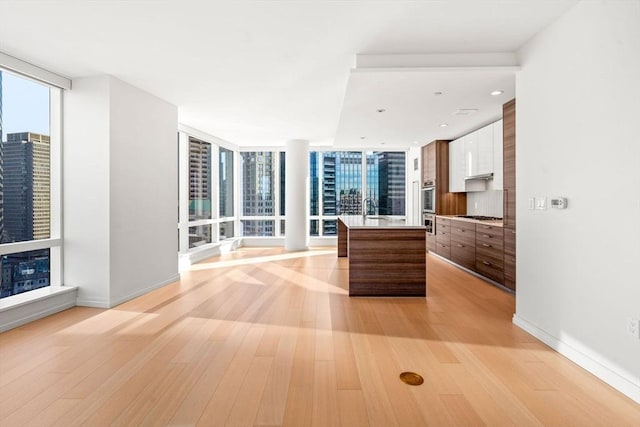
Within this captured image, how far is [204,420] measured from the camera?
1676 mm

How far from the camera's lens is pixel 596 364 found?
6.89ft

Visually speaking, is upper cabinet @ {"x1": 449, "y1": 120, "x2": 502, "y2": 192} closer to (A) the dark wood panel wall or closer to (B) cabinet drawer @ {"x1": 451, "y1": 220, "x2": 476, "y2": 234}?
(A) the dark wood panel wall

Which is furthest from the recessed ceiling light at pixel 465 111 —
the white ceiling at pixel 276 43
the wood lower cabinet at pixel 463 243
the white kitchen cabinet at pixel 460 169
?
the wood lower cabinet at pixel 463 243

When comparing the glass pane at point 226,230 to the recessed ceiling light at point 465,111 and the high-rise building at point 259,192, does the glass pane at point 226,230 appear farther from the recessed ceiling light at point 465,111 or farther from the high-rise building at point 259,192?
the recessed ceiling light at point 465,111

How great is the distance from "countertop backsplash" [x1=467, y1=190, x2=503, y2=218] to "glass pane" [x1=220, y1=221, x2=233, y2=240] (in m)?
5.50

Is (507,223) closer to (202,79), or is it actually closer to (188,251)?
(202,79)

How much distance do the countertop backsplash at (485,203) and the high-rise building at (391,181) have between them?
92.6 inches

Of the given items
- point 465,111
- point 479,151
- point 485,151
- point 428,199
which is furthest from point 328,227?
point 465,111

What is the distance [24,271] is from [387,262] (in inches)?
157

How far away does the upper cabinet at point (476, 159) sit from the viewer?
465cm

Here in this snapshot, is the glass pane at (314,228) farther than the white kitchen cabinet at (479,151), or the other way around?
the glass pane at (314,228)

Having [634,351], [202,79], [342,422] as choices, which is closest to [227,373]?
[342,422]

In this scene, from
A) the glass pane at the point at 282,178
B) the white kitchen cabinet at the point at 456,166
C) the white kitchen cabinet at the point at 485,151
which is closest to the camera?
the white kitchen cabinet at the point at 485,151

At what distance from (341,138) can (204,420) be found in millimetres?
5431
